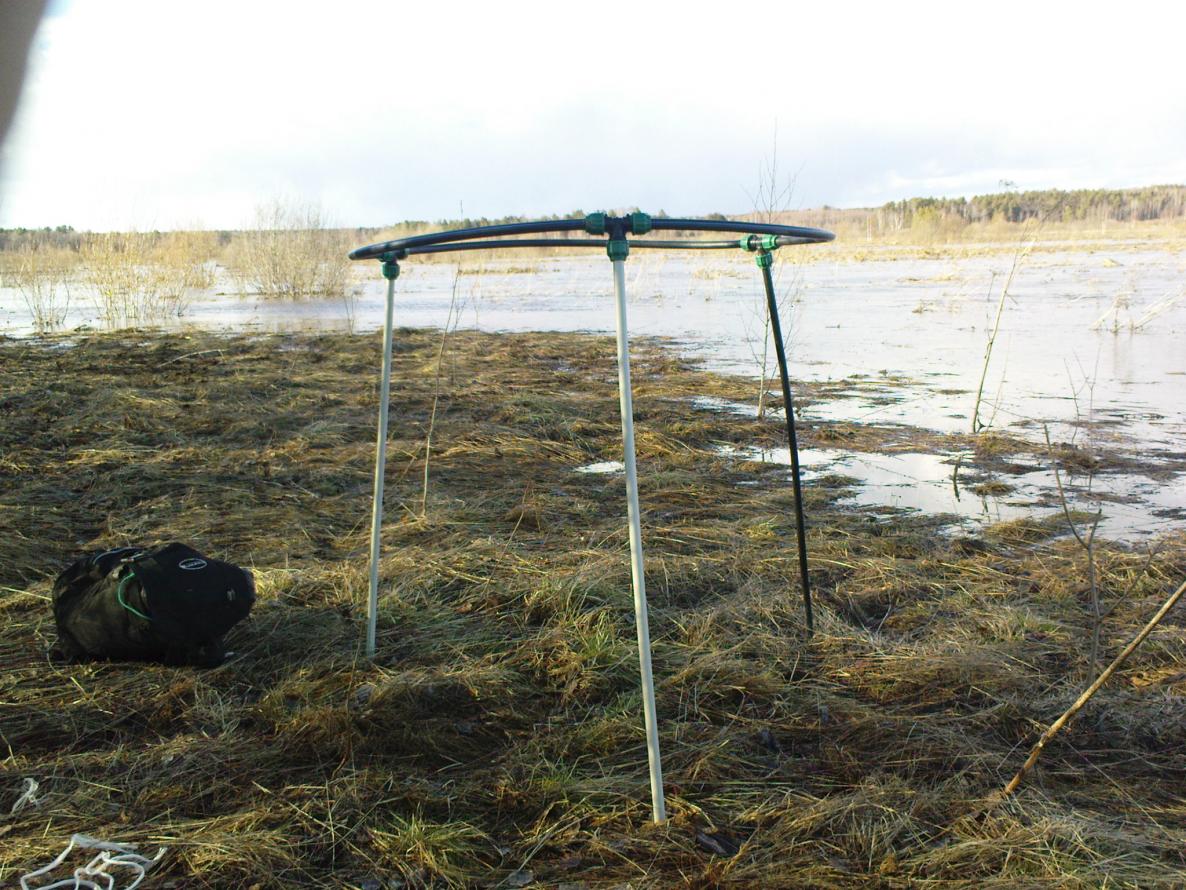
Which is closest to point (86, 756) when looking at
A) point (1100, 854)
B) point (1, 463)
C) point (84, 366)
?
point (1100, 854)

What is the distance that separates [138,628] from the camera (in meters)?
2.92

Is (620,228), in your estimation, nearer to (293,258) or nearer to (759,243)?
(759,243)

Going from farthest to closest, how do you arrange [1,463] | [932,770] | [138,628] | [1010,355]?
[1010,355], [1,463], [138,628], [932,770]

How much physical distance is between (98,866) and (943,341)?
11502 millimetres

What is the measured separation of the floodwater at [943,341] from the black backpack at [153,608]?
2472 millimetres

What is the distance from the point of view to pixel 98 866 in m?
1.97

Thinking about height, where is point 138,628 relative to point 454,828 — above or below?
above

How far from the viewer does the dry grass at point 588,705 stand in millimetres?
2057

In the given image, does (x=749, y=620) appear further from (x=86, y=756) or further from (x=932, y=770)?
(x=86, y=756)

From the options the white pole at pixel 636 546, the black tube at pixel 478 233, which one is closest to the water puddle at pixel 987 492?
the white pole at pixel 636 546

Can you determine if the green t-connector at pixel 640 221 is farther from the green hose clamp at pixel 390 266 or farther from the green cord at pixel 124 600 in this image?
the green cord at pixel 124 600

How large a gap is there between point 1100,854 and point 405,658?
6.48ft

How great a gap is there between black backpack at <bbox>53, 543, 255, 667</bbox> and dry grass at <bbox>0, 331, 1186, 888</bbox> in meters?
0.09

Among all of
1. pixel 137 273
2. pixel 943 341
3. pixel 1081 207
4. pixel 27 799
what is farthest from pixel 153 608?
pixel 1081 207
